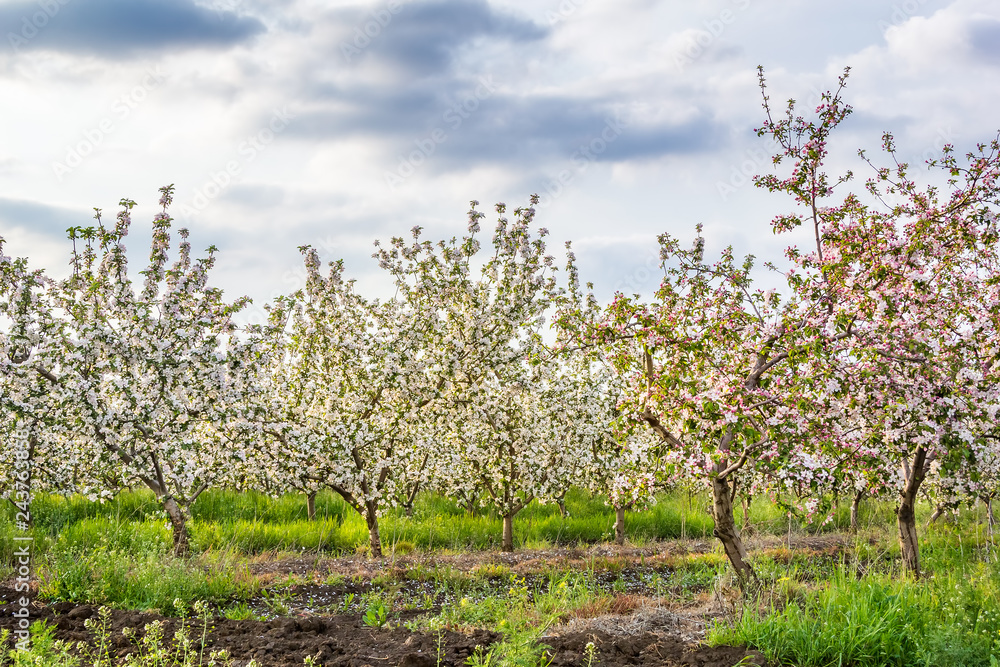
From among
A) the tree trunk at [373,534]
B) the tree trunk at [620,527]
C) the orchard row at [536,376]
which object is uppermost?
the orchard row at [536,376]

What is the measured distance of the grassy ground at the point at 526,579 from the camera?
16.7 feet

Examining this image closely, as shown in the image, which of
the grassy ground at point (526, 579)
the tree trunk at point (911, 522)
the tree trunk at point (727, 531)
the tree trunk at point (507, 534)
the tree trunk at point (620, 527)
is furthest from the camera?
the tree trunk at point (620, 527)

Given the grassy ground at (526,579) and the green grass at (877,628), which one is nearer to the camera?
the green grass at (877,628)

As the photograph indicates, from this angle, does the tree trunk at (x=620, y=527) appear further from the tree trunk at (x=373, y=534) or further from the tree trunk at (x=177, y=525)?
the tree trunk at (x=177, y=525)

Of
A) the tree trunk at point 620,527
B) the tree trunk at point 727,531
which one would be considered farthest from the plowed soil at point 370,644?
the tree trunk at point 620,527

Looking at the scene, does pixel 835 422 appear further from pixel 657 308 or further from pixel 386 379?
pixel 386 379

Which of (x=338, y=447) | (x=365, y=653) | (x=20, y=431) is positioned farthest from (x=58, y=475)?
(x=365, y=653)

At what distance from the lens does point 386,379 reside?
423 inches

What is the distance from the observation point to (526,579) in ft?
30.2

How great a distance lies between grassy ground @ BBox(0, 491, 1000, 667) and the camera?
508cm

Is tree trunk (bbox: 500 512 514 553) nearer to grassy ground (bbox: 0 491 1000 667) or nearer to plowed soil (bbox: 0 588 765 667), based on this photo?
grassy ground (bbox: 0 491 1000 667)

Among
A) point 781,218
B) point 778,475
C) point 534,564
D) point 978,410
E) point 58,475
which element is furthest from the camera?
point 58,475

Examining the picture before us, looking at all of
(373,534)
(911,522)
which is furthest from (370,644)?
(911,522)

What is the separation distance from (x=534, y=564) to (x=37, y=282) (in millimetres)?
8116
